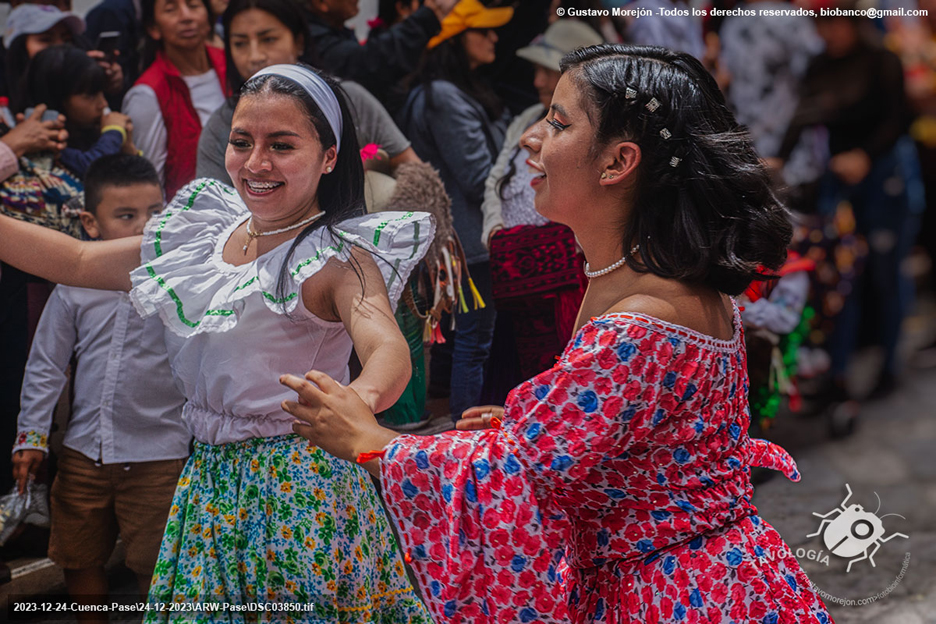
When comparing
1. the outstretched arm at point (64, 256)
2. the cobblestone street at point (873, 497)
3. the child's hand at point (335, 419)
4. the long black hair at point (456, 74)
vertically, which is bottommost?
the cobblestone street at point (873, 497)

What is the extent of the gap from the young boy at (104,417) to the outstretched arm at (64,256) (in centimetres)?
33

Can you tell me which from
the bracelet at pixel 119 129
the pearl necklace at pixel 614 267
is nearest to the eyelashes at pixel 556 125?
the pearl necklace at pixel 614 267

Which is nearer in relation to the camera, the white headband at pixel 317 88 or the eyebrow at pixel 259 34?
the white headband at pixel 317 88

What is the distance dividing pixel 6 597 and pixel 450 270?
5.96 feet

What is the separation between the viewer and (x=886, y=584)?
390 cm

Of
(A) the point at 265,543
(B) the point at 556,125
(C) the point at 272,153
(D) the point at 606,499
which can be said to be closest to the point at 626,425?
(D) the point at 606,499

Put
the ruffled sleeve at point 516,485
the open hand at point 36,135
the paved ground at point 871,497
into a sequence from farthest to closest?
the paved ground at point 871,497, the open hand at point 36,135, the ruffled sleeve at point 516,485

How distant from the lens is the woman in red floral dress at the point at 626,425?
179 cm

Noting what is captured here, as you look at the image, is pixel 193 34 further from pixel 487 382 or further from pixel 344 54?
pixel 487 382

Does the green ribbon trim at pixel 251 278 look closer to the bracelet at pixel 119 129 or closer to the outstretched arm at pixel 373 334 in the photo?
the outstretched arm at pixel 373 334

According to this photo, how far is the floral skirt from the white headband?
829 millimetres

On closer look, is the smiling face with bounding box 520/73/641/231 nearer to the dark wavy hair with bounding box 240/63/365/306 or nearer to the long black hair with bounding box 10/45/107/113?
the dark wavy hair with bounding box 240/63/365/306

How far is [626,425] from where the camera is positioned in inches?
70.1

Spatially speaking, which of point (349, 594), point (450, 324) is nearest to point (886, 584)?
point (450, 324)
